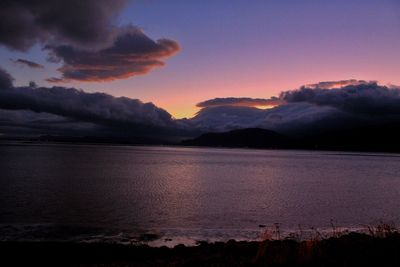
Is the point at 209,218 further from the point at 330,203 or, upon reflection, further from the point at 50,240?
the point at 330,203

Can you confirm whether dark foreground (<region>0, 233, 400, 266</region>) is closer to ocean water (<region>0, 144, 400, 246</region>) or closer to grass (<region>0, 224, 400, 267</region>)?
grass (<region>0, 224, 400, 267</region>)

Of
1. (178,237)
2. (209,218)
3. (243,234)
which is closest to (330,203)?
(209,218)

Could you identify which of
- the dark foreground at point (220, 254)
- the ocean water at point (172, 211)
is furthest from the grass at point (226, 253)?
the ocean water at point (172, 211)

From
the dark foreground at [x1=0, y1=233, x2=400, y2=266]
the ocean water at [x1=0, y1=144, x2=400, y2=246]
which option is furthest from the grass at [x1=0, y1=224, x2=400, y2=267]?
the ocean water at [x1=0, y1=144, x2=400, y2=246]

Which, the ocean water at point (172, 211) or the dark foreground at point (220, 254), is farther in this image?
the ocean water at point (172, 211)

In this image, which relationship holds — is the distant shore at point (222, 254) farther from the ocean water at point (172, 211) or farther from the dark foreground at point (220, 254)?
the ocean water at point (172, 211)

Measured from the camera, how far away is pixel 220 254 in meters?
17.8

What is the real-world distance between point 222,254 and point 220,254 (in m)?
0.12

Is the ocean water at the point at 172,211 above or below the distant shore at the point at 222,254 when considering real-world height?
below

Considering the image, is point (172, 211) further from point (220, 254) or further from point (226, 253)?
point (220, 254)

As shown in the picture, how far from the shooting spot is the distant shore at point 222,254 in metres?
14.5

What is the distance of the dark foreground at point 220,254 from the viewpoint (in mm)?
14523

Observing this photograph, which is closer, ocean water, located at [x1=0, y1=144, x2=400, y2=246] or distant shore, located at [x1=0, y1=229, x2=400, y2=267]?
distant shore, located at [x1=0, y1=229, x2=400, y2=267]

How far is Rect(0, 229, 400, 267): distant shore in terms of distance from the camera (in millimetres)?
14539
